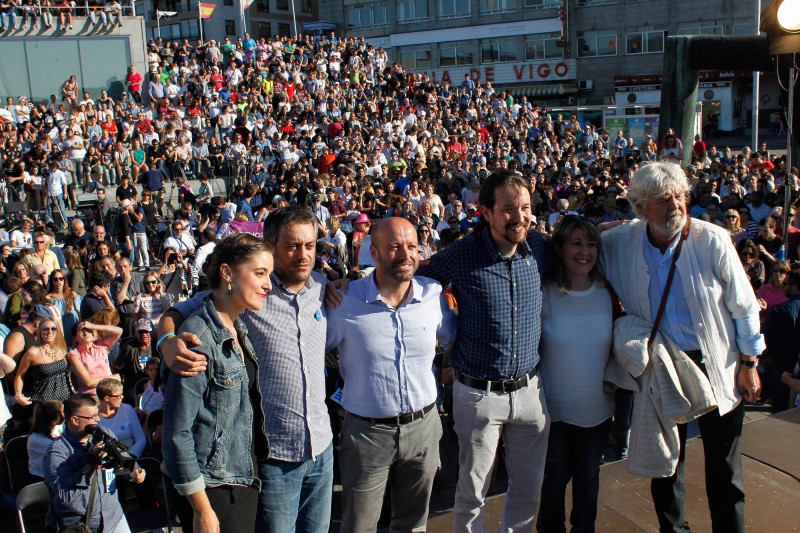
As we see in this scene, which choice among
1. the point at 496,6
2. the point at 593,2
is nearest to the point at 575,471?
the point at 593,2

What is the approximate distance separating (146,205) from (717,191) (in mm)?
10855

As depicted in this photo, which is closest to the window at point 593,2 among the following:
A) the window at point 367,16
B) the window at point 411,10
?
the window at point 411,10

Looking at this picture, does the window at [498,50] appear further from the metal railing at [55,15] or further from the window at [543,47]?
the metal railing at [55,15]

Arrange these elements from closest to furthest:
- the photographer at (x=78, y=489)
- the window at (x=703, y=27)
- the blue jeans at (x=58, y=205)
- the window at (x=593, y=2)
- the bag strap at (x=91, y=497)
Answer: the bag strap at (x=91, y=497) < the photographer at (x=78, y=489) < the blue jeans at (x=58, y=205) < the window at (x=703, y=27) < the window at (x=593, y=2)

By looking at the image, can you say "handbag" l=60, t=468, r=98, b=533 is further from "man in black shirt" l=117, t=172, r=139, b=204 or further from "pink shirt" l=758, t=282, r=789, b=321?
"man in black shirt" l=117, t=172, r=139, b=204

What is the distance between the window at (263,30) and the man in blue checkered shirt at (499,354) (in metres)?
55.7

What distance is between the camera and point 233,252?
2.50 m

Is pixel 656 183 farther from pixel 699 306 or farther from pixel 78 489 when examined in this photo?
pixel 78 489

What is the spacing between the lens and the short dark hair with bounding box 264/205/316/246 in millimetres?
2789

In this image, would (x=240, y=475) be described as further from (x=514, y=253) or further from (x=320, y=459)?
(x=514, y=253)

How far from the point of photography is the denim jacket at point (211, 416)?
233 centimetres

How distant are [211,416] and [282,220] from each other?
0.83 meters

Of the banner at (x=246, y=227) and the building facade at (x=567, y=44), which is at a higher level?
the building facade at (x=567, y=44)

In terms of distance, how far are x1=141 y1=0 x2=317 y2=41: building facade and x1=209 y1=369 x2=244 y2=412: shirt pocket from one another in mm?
52826
